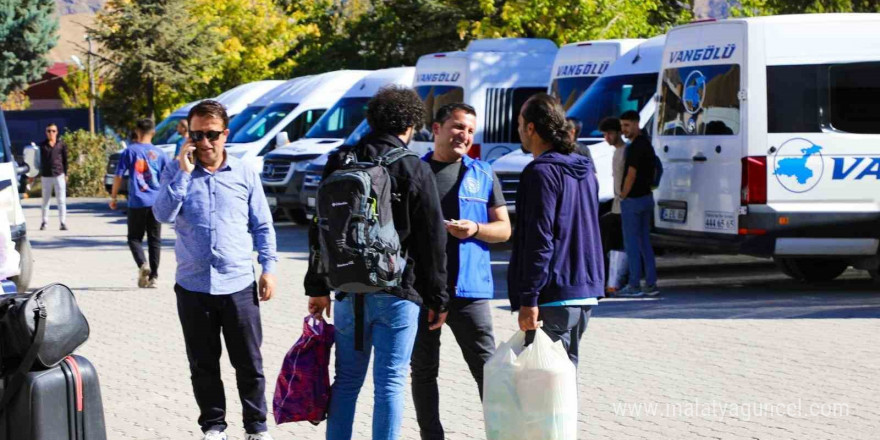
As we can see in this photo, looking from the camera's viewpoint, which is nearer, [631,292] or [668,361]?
[668,361]

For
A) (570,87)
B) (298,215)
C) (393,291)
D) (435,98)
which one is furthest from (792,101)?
(298,215)

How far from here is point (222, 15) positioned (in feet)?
164

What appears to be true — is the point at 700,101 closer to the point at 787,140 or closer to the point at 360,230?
the point at 787,140

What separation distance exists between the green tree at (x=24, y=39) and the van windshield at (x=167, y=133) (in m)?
21.7

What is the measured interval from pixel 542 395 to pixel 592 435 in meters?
1.55

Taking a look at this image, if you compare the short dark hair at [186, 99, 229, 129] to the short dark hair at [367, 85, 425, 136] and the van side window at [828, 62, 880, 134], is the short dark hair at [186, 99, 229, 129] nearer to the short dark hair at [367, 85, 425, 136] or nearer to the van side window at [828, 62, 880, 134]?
the short dark hair at [367, 85, 425, 136]

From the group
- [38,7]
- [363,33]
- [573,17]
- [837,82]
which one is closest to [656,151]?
[837,82]

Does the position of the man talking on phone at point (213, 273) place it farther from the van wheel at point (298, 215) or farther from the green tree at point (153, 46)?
the green tree at point (153, 46)

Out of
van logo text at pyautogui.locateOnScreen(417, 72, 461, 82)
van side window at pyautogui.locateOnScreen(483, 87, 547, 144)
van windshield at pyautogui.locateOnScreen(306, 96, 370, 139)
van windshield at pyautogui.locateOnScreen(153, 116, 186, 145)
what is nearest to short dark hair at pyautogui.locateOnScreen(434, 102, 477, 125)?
van side window at pyautogui.locateOnScreen(483, 87, 547, 144)

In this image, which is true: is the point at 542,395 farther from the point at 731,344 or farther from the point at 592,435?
the point at 731,344

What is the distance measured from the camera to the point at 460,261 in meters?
6.21

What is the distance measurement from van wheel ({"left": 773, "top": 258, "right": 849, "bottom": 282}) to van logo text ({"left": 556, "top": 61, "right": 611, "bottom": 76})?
3899mm

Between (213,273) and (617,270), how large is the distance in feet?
23.3

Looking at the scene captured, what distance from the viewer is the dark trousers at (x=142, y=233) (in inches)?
545
